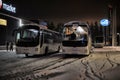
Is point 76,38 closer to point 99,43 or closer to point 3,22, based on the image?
point 3,22

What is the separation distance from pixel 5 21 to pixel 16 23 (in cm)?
636

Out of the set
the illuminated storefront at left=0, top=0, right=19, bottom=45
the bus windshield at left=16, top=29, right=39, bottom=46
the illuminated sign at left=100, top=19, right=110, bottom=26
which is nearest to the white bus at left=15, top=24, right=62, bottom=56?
the bus windshield at left=16, top=29, right=39, bottom=46

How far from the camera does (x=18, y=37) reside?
93.4ft

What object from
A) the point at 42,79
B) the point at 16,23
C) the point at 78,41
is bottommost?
the point at 42,79

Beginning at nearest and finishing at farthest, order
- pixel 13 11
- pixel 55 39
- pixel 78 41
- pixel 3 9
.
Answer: pixel 78 41, pixel 55 39, pixel 3 9, pixel 13 11

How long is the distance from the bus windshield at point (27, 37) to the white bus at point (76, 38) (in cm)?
292

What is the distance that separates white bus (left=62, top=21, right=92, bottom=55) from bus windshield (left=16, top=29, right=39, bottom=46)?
2.92m

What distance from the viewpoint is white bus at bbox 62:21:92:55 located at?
2811 cm

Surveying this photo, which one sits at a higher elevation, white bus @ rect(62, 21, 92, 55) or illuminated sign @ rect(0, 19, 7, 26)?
illuminated sign @ rect(0, 19, 7, 26)

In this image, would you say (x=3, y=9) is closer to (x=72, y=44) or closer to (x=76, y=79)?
(x=72, y=44)

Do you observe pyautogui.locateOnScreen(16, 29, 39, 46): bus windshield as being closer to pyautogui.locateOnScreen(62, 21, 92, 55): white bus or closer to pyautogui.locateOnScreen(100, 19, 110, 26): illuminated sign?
pyautogui.locateOnScreen(62, 21, 92, 55): white bus

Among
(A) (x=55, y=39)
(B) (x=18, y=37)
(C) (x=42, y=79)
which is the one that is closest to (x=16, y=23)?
(A) (x=55, y=39)

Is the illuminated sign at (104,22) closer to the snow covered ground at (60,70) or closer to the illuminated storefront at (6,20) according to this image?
the illuminated storefront at (6,20)

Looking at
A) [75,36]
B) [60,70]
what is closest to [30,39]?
[75,36]
